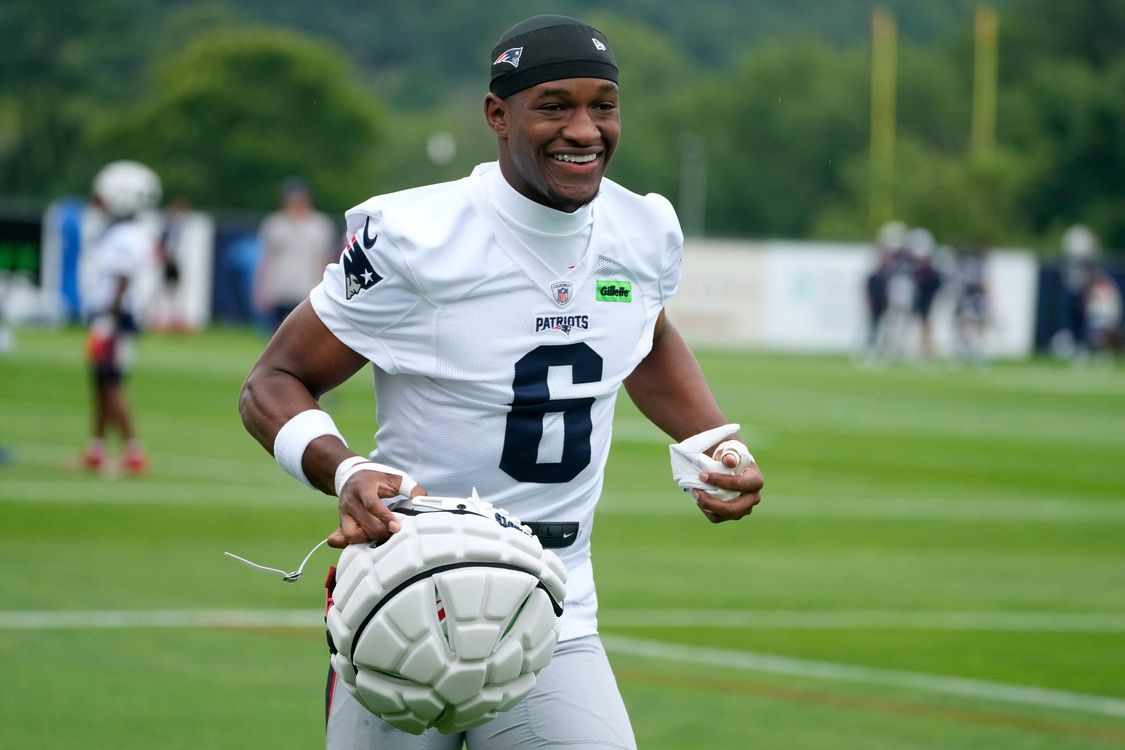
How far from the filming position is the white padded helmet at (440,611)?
392 cm

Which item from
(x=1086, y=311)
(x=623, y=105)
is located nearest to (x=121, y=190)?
(x=1086, y=311)

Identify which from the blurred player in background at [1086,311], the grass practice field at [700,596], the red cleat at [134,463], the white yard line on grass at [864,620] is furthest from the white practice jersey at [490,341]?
the blurred player in background at [1086,311]

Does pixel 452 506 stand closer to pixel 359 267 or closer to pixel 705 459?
pixel 359 267

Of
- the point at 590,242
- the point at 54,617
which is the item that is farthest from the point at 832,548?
the point at 590,242

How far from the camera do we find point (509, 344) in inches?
172

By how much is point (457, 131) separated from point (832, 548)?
→ 107m

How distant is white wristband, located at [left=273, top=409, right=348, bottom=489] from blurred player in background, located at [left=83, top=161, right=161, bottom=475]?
1052 centimetres

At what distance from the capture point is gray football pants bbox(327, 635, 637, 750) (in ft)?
14.1

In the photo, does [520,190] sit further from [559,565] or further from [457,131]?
[457,131]

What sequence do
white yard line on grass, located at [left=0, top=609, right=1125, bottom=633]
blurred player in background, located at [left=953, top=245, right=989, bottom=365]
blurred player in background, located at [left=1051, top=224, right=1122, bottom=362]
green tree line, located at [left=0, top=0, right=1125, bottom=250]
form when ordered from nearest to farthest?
white yard line on grass, located at [left=0, top=609, right=1125, bottom=633] → blurred player in background, located at [left=953, top=245, right=989, bottom=365] → blurred player in background, located at [left=1051, top=224, right=1122, bottom=362] → green tree line, located at [left=0, top=0, right=1125, bottom=250]

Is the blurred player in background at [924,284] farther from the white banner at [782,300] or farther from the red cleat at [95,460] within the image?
the red cleat at [95,460]

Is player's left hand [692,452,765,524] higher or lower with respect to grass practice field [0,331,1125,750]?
higher

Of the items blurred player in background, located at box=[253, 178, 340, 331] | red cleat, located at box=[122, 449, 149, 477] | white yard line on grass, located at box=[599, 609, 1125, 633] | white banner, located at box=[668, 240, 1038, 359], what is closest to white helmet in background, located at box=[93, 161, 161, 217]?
red cleat, located at box=[122, 449, 149, 477]

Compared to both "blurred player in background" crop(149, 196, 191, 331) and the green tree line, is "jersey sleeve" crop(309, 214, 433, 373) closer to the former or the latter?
"blurred player in background" crop(149, 196, 191, 331)
